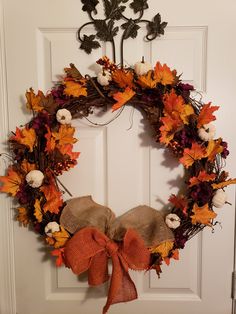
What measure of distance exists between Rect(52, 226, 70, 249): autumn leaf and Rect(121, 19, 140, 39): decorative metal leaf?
655mm

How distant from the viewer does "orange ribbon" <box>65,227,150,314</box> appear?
912mm

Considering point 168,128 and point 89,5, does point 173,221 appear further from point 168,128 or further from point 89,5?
point 89,5

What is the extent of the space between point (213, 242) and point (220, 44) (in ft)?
2.20

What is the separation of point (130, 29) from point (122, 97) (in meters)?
0.24

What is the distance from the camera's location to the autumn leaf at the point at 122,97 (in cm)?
91

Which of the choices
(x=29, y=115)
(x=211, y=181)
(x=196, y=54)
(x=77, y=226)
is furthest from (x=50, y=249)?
(x=196, y=54)

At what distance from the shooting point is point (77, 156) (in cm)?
97

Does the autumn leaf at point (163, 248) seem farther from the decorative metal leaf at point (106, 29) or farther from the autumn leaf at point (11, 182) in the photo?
the decorative metal leaf at point (106, 29)

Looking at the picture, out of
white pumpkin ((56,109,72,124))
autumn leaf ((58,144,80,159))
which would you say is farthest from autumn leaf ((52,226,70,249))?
white pumpkin ((56,109,72,124))

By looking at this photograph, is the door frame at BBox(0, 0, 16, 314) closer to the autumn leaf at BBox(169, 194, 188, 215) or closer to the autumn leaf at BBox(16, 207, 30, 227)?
the autumn leaf at BBox(16, 207, 30, 227)

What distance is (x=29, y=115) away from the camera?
1030mm

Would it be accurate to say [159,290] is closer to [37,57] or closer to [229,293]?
[229,293]

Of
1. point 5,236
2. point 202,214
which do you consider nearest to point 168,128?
point 202,214

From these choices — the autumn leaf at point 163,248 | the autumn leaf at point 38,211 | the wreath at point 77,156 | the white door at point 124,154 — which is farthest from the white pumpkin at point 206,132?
the autumn leaf at point 38,211
